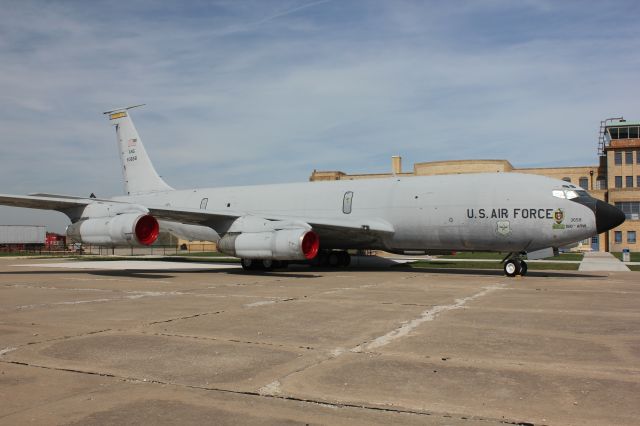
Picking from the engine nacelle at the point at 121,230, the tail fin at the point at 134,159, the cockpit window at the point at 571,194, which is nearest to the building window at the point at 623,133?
the cockpit window at the point at 571,194

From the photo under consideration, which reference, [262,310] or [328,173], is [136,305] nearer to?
[262,310]

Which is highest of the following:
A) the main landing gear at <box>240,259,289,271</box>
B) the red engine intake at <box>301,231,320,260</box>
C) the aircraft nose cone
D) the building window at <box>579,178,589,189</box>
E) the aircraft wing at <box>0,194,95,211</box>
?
the building window at <box>579,178,589,189</box>

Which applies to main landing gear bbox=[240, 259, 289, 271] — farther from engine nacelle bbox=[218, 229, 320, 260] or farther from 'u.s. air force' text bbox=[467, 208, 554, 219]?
'u.s. air force' text bbox=[467, 208, 554, 219]

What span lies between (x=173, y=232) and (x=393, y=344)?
874 inches

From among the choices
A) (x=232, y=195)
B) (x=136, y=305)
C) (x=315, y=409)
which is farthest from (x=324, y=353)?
(x=232, y=195)

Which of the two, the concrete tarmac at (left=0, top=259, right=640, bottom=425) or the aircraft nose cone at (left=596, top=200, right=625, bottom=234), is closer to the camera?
the concrete tarmac at (left=0, top=259, right=640, bottom=425)

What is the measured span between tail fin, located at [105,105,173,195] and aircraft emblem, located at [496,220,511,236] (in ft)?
59.8

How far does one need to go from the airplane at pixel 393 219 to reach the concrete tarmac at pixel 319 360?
655cm

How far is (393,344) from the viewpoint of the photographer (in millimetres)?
7516

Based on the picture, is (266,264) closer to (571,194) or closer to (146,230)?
(146,230)

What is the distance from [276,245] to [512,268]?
8.40 metres

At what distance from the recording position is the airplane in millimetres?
19094

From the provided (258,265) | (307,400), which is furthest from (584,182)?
(307,400)

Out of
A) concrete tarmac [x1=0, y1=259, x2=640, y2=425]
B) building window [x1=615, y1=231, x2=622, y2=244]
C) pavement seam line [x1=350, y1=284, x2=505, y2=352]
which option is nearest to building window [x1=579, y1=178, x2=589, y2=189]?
building window [x1=615, y1=231, x2=622, y2=244]
